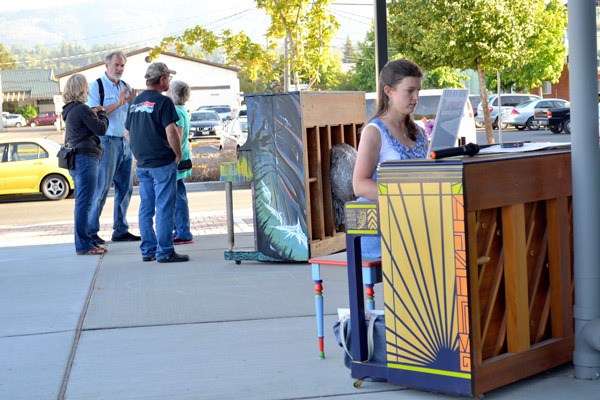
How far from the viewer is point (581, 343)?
5.14 metres

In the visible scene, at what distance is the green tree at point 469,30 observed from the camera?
99.6ft

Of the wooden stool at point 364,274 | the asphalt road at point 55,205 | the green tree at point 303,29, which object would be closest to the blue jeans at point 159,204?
the wooden stool at point 364,274

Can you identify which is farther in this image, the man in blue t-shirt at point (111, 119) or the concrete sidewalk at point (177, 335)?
the man in blue t-shirt at point (111, 119)

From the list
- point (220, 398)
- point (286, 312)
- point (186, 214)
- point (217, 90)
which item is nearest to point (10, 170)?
point (186, 214)

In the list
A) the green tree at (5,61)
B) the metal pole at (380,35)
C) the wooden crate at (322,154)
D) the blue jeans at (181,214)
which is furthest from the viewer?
the green tree at (5,61)

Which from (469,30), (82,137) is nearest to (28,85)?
(469,30)

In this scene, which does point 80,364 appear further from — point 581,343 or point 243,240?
point 243,240

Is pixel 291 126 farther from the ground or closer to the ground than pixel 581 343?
farther from the ground

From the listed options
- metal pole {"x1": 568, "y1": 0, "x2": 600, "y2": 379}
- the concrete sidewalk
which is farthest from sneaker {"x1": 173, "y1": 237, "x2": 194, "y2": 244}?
metal pole {"x1": 568, "y1": 0, "x2": 600, "y2": 379}

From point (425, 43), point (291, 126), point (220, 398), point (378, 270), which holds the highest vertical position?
point (425, 43)

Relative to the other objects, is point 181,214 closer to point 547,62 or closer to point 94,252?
point 94,252

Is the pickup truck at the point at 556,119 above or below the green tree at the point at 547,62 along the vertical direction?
below

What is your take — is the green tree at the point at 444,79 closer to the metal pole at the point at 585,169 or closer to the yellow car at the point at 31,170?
the yellow car at the point at 31,170

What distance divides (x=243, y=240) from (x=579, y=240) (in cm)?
670
